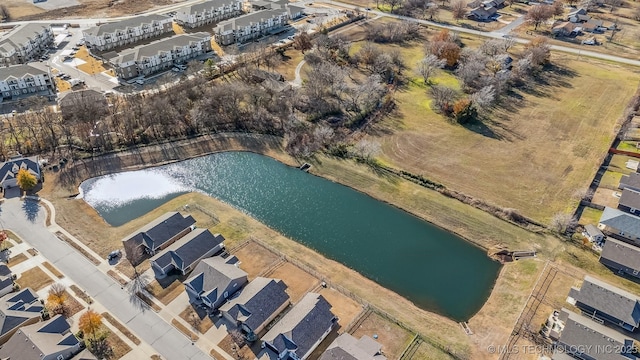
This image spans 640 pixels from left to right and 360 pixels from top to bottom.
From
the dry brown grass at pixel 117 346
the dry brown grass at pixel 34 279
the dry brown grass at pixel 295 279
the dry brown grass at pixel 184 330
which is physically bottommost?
the dry brown grass at pixel 117 346

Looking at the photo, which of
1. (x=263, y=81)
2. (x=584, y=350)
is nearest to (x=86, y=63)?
(x=263, y=81)

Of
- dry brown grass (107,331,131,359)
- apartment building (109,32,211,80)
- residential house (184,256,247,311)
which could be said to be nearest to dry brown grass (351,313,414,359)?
residential house (184,256,247,311)

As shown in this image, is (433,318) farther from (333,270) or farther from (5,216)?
(5,216)

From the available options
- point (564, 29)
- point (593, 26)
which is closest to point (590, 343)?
point (564, 29)

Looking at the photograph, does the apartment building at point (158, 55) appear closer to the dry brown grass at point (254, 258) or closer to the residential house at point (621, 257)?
the dry brown grass at point (254, 258)

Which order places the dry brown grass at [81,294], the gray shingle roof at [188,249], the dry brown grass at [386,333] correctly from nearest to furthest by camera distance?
the dry brown grass at [386,333] < the dry brown grass at [81,294] < the gray shingle roof at [188,249]

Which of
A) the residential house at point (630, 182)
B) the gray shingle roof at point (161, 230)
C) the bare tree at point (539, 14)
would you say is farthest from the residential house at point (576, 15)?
the gray shingle roof at point (161, 230)

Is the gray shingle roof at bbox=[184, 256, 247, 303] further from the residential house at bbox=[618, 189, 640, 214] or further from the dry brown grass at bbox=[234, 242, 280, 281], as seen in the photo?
the residential house at bbox=[618, 189, 640, 214]
